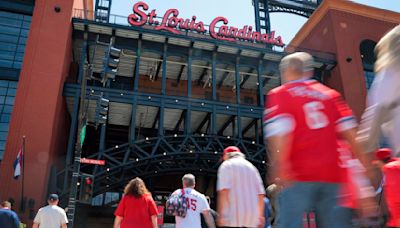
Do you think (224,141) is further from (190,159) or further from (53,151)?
(53,151)

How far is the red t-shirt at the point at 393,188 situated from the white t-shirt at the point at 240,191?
4.95 feet

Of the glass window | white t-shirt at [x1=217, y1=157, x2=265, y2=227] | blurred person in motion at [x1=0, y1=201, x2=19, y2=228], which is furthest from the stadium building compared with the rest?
white t-shirt at [x1=217, y1=157, x2=265, y2=227]

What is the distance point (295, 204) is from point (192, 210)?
378 cm

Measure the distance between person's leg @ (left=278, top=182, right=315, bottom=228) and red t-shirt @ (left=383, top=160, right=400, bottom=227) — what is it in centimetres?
134

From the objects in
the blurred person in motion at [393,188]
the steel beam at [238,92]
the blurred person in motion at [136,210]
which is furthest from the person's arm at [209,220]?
the steel beam at [238,92]

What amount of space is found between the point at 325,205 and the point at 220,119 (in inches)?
880

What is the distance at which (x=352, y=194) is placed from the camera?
283 cm

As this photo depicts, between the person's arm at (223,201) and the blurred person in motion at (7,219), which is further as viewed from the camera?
the blurred person in motion at (7,219)

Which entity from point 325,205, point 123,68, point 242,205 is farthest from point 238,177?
point 123,68

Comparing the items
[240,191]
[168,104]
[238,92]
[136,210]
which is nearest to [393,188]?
[240,191]

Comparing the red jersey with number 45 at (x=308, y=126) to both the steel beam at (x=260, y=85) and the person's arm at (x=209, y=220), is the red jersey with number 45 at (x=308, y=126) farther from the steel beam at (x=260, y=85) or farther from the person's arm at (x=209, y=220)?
the steel beam at (x=260, y=85)

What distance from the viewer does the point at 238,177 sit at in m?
4.54

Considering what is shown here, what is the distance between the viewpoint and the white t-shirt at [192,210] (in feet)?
20.5

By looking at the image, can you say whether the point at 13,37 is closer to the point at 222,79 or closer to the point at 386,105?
the point at 222,79
